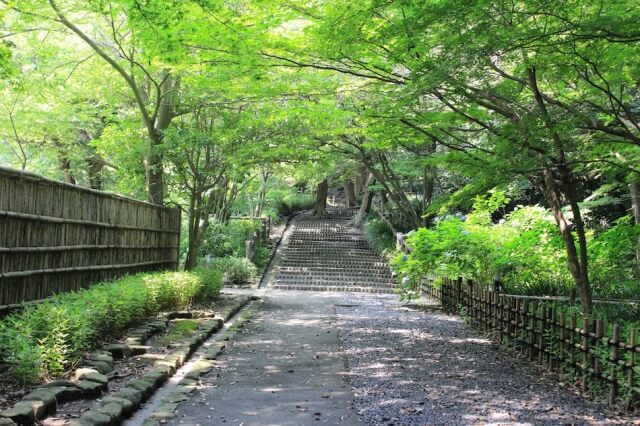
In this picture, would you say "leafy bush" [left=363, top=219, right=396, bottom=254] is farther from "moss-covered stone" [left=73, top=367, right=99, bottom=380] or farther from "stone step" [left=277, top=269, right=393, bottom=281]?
"moss-covered stone" [left=73, top=367, right=99, bottom=380]

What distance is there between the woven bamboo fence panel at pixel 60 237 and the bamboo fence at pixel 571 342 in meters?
6.41

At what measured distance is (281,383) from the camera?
5992 millimetres

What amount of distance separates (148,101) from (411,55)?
9.32 m

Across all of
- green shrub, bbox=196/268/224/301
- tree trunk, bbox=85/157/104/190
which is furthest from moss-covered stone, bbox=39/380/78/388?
tree trunk, bbox=85/157/104/190

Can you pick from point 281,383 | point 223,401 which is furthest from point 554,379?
point 223,401

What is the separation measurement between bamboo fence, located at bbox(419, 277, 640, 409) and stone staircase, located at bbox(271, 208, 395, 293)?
9.25 m

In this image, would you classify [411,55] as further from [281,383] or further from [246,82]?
[281,383]

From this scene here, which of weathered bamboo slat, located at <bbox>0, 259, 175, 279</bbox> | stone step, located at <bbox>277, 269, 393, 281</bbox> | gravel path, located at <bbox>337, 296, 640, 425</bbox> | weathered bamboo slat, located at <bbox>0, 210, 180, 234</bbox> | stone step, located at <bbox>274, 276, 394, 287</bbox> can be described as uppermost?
weathered bamboo slat, located at <bbox>0, 210, 180, 234</bbox>

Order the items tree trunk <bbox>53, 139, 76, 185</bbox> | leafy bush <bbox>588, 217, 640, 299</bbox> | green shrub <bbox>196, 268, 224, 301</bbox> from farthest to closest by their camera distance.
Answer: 1. tree trunk <bbox>53, 139, 76, 185</bbox>
2. green shrub <bbox>196, 268, 224, 301</bbox>
3. leafy bush <bbox>588, 217, 640, 299</bbox>

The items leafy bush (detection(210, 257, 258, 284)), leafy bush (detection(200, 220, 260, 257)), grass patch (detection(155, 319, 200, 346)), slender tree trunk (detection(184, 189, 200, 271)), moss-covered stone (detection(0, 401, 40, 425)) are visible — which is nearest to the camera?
moss-covered stone (detection(0, 401, 40, 425))

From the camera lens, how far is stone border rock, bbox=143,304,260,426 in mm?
4665

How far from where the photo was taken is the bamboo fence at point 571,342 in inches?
202

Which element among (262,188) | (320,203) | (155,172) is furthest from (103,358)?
(320,203)

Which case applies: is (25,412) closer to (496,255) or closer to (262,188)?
(496,255)
